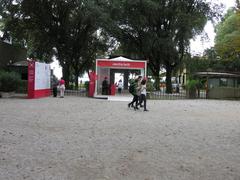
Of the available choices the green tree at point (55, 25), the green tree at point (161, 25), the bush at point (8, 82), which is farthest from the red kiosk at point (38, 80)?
the green tree at point (161, 25)

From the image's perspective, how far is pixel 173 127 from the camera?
14250 millimetres

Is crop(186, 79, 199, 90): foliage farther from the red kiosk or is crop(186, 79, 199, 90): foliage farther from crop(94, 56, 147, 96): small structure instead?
the red kiosk

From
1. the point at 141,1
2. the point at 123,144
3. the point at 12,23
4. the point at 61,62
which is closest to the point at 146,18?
the point at 141,1

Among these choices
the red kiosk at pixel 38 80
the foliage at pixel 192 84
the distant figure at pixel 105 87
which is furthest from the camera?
the distant figure at pixel 105 87

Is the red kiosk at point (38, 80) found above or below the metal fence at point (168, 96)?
above

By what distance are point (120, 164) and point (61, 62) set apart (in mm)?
38789

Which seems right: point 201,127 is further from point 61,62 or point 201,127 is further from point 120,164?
point 61,62

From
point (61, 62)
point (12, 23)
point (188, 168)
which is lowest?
point (188, 168)

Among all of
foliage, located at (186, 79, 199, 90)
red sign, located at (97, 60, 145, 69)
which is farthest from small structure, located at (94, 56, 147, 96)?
foliage, located at (186, 79, 199, 90)

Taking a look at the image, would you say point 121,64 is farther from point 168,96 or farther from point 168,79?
point 168,79

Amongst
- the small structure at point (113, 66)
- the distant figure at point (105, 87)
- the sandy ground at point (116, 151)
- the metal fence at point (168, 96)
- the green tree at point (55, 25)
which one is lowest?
the sandy ground at point (116, 151)

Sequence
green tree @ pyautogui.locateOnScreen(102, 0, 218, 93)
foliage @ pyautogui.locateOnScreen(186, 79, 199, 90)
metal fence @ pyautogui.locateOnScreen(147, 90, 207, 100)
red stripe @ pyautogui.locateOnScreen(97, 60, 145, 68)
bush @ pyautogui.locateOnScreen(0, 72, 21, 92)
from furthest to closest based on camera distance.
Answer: green tree @ pyautogui.locateOnScreen(102, 0, 218, 93) → foliage @ pyautogui.locateOnScreen(186, 79, 199, 90) → red stripe @ pyautogui.locateOnScreen(97, 60, 145, 68) → metal fence @ pyautogui.locateOnScreen(147, 90, 207, 100) → bush @ pyautogui.locateOnScreen(0, 72, 21, 92)

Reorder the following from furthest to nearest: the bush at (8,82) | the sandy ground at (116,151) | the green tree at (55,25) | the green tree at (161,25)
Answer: the green tree at (161,25) < the green tree at (55,25) < the bush at (8,82) < the sandy ground at (116,151)

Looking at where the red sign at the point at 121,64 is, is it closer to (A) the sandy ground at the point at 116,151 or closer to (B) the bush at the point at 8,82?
(B) the bush at the point at 8,82
